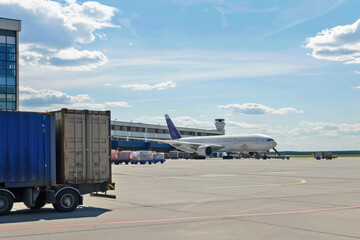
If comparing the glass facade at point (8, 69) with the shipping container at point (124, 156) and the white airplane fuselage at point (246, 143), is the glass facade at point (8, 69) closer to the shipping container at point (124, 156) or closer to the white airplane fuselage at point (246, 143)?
→ the shipping container at point (124, 156)

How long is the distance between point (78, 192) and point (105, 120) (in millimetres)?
2989

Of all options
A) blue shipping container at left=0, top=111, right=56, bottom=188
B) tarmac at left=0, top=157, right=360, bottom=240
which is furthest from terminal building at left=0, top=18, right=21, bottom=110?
blue shipping container at left=0, top=111, right=56, bottom=188

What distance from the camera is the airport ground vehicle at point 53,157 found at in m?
15.8

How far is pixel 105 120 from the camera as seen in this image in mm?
17734

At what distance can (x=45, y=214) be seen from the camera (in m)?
16.0

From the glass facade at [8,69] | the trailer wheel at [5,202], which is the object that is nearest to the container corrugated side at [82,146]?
the trailer wheel at [5,202]

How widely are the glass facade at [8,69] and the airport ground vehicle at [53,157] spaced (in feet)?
151

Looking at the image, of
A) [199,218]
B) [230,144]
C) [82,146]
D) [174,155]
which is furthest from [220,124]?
[199,218]

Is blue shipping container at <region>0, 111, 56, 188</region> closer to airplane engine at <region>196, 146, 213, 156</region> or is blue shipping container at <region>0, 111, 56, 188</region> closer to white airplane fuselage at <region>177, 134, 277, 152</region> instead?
white airplane fuselage at <region>177, 134, 277, 152</region>

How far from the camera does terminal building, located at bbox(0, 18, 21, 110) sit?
59.6 m

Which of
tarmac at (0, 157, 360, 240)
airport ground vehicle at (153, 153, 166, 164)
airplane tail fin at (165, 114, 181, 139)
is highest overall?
airplane tail fin at (165, 114, 181, 139)

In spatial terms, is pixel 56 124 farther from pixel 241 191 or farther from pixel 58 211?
pixel 241 191

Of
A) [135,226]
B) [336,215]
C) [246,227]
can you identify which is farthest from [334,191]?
[135,226]

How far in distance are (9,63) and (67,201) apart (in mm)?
48525
